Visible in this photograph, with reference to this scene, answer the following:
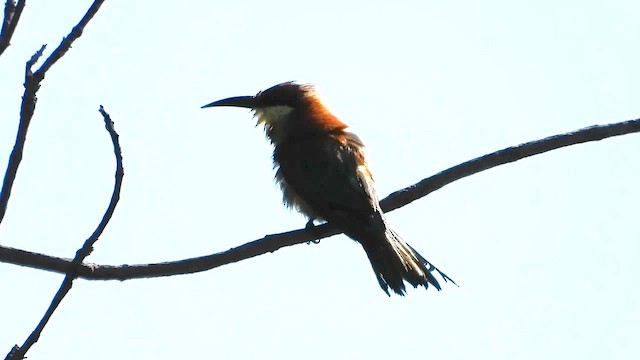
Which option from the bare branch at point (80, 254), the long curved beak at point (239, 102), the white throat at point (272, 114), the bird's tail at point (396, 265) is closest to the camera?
the bare branch at point (80, 254)

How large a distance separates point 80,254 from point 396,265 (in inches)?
75.3

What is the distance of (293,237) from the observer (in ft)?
10.2

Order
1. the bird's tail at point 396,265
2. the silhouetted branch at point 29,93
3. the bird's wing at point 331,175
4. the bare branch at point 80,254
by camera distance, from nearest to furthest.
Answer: the bare branch at point 80,254, the silhouetted branch at point 29,93, the bird's tail at point 396,265, the bird's wing at point 331,175

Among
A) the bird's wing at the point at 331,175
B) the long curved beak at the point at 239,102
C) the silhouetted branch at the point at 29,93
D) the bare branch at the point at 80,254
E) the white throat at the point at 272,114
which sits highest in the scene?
the long curved beak at the point at 239,102

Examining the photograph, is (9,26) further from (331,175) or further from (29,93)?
(331,175)

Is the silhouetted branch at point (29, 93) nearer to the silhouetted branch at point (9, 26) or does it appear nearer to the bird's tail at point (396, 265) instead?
the silhouetted branch at point (9, 26)

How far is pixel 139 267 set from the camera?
255 centimetres

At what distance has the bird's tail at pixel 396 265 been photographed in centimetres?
371

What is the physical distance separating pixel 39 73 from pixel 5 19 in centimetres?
12

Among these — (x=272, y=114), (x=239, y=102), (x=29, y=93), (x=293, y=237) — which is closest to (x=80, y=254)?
(x=29, y=93)

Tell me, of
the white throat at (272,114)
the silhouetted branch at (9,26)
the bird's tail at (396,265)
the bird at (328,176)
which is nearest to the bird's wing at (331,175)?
the bird at (328,176)

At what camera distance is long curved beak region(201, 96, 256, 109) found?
204 inches

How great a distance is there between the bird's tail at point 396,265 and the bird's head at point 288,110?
108 cm

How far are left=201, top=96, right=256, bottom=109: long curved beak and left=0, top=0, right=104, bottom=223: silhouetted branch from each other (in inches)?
130
